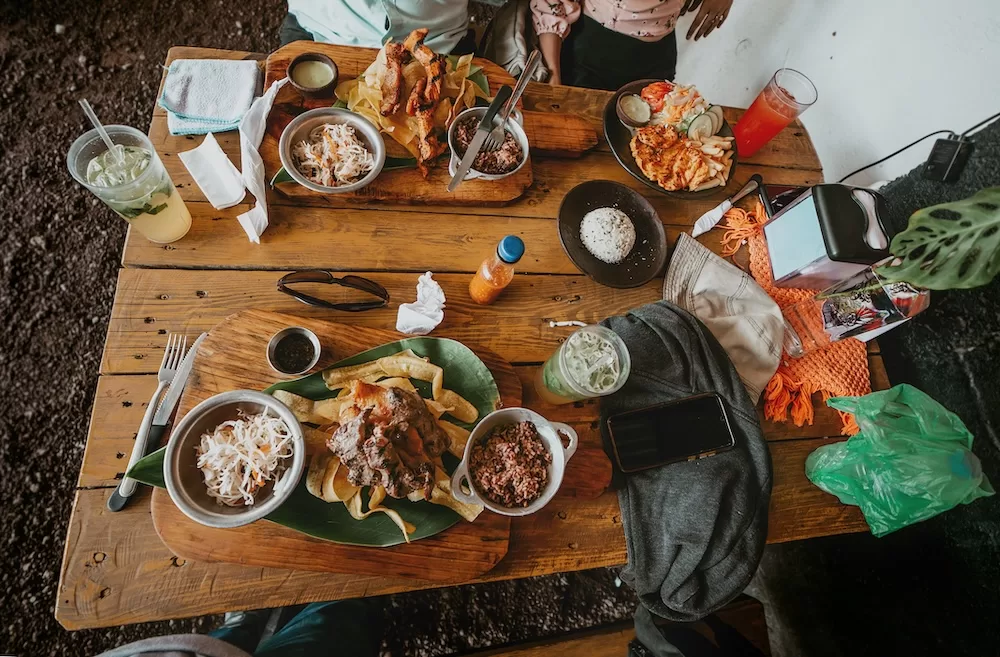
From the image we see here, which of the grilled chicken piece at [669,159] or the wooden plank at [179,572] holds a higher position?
the grilled chicken piece at [669,159]

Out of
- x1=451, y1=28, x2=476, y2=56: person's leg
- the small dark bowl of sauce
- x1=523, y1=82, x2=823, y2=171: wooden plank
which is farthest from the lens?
x1=451, y1=28, x2=476, y2=56: person's leg

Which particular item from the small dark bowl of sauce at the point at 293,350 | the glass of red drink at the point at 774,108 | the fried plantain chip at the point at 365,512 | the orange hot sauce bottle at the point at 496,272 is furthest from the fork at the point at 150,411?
the glass of red drink at the point at 774,108

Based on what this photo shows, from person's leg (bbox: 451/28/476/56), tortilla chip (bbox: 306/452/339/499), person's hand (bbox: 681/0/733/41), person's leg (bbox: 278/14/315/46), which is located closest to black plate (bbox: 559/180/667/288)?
tortilla chip (bbox: 306/452/339/499)

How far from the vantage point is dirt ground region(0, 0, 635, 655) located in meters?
2.15

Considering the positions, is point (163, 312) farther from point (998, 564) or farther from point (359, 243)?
point (998, 564)

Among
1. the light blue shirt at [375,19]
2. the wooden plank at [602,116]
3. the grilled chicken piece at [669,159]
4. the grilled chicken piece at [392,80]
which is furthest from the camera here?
the light blue shirt at [375,19]

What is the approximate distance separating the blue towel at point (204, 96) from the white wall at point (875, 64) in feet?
7.69

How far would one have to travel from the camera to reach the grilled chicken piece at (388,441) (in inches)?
44.9

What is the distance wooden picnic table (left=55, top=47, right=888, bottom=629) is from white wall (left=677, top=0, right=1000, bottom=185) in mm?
884

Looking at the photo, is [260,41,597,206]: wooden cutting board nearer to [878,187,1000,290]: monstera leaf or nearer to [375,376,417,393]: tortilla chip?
[375,376,417,393]: tortilla chip

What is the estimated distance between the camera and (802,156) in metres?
2.10

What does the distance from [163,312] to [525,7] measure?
2051mm

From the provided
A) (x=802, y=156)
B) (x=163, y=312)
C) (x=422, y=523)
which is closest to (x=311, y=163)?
(x=163, y=312)

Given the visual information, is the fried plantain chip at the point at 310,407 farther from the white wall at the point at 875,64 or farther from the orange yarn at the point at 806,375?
the white wall at the point at 875,64
